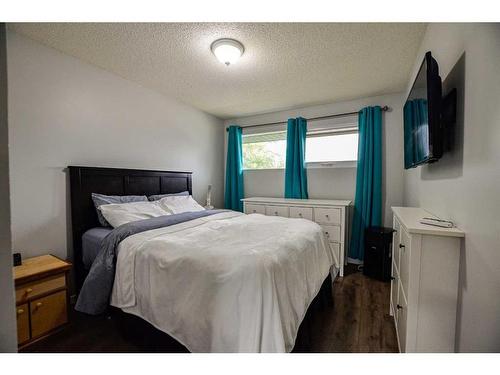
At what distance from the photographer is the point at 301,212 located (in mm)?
2930

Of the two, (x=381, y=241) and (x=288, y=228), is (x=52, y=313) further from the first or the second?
(x=381, y=241)

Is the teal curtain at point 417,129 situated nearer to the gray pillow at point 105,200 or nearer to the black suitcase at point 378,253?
the black suitcase at point 378,253

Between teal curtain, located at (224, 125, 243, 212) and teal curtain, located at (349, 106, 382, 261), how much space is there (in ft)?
6.40

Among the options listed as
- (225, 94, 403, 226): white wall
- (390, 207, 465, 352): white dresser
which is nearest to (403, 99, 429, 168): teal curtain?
(390, 207, 465, 352): white dresser

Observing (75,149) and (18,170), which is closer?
(18,170)

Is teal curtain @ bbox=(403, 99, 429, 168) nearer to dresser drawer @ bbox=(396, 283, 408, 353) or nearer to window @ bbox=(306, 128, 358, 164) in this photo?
dresser drawer @ bbox=(396, 283, 408, 353)

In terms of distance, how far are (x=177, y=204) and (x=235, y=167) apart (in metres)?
1.57

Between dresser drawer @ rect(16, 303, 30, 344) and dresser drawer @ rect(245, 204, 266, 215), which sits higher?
dresser drawer @ rect(245, 204, 266, 215)

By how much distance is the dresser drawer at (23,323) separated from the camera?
4.68 ft

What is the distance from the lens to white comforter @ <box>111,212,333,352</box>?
1013 mm

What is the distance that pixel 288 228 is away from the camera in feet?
5.98

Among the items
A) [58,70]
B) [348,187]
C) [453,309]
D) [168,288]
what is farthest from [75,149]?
[348,187]
